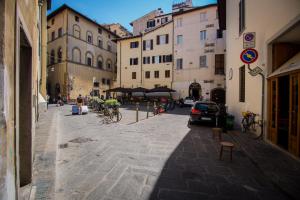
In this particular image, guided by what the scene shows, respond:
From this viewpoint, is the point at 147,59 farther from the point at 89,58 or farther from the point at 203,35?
the point at 89,58

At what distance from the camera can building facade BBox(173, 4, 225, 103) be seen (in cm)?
2853

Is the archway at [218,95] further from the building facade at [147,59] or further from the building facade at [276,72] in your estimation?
the building facade at [276,72]

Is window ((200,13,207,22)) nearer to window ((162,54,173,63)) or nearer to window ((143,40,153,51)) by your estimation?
window ((162,54,173,63))

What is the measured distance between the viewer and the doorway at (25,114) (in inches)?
134

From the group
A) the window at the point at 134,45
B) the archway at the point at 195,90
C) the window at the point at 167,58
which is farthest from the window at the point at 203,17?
the window at the point at 134,45

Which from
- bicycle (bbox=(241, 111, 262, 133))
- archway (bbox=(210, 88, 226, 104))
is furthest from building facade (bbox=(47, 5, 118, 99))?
bicycle (bbox=(241, 111, 262, 133))

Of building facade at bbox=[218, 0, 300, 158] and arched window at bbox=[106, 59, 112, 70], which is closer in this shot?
building facade at bbox=[218, 0, 300, 158]

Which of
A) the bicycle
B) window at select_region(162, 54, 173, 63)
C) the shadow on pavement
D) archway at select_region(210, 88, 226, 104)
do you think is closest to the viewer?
the shadow on pavement

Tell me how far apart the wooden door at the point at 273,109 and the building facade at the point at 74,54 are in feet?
97.6

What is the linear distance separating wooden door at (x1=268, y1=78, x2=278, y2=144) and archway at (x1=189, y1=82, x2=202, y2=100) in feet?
75.7

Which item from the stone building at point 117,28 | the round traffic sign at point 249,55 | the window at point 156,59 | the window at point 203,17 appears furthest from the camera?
the stone building at point 117,28

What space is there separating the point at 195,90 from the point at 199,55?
5.22 meters

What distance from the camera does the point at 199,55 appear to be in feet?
97.6

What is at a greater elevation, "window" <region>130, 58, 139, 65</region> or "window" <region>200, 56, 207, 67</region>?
"window" <region>130, 58, 139, 65</region>
